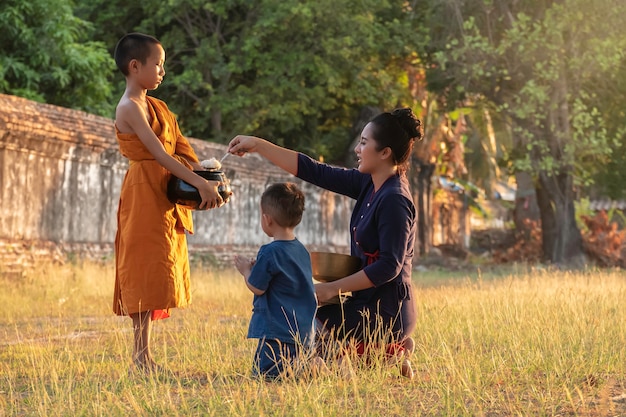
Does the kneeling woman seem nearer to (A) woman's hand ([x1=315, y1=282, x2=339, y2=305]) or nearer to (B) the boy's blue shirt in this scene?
(A) woman's hand ([x1=315, y1=282, x2=339, y2=305])

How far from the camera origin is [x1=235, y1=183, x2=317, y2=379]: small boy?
6.05m

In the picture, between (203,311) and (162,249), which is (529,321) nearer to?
(162,249)

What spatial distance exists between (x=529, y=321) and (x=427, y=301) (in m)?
3.19

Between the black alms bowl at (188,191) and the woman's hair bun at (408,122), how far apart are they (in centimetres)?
119

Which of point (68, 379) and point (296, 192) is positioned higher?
point (296, 192)

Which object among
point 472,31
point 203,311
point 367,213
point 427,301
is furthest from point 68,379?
point 472,31

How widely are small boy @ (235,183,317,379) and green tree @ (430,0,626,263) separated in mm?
17350

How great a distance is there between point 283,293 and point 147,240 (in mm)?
1027

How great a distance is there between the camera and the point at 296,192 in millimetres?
6055

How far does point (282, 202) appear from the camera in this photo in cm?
602

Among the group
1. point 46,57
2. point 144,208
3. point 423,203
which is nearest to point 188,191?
point 144,208

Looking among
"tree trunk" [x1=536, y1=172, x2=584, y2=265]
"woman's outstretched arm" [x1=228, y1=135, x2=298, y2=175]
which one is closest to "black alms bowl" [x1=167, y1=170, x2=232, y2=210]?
"woman's outstretched arm" [x1=228, y1=135, x2=298, y2=175]

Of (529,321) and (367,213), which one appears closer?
(367,213)

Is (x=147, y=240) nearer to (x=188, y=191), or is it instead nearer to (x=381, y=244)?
(x=188, y=191)
